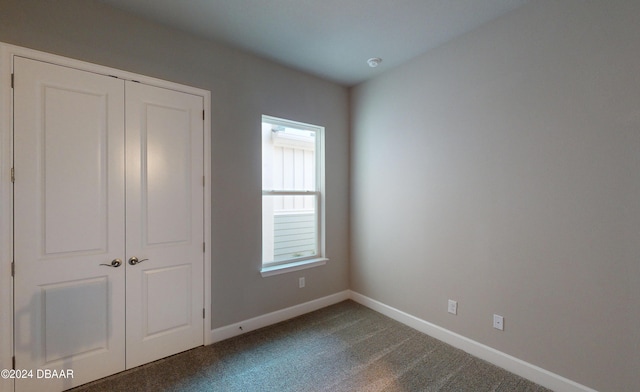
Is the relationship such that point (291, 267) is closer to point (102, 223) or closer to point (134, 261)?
point (134, 261)

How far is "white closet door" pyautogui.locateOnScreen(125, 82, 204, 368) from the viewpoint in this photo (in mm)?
2189

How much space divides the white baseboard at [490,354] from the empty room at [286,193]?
0.02 metres

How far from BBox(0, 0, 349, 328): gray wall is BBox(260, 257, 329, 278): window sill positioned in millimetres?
73

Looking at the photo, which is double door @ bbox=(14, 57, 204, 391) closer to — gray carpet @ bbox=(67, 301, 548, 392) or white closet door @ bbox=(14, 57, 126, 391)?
white closet door @ bbox=(14, 57, 126, 391)

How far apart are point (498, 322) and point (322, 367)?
59.0 inches

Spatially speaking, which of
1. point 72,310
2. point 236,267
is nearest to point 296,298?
point 236,267

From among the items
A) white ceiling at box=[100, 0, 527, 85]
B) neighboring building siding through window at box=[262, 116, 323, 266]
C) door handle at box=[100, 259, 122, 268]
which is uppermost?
white ceiling at box=[100, 0, 527, 85]

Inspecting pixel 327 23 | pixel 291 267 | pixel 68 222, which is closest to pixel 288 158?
pixel 291 267

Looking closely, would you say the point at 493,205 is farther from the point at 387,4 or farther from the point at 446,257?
the point at 387,4

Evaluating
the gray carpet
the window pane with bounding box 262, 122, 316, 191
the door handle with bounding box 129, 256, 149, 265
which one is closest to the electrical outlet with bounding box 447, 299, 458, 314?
the gray carpet

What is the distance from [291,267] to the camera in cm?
311

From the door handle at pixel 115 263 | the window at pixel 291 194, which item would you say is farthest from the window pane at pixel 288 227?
the door handle at pixel 115 263

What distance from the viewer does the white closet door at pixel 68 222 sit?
5.95ft

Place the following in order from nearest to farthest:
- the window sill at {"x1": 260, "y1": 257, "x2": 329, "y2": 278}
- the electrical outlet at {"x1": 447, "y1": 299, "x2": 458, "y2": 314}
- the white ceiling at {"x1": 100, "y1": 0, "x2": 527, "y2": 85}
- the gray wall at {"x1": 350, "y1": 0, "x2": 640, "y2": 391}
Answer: the gray wall at {"x1": 350, "y1": 0, "x2": 640, "y2": 391} → the white ceiling at {"x1": 100, "y1": 0, "x2": 527, "y2": 85} → the electrical outlet at {"x1": 447, "y1": 299, "x2": 458, "y2": 314} → the window sill at {"x1": 260, "y1": 257, "x2": 329, "y2": 278}
